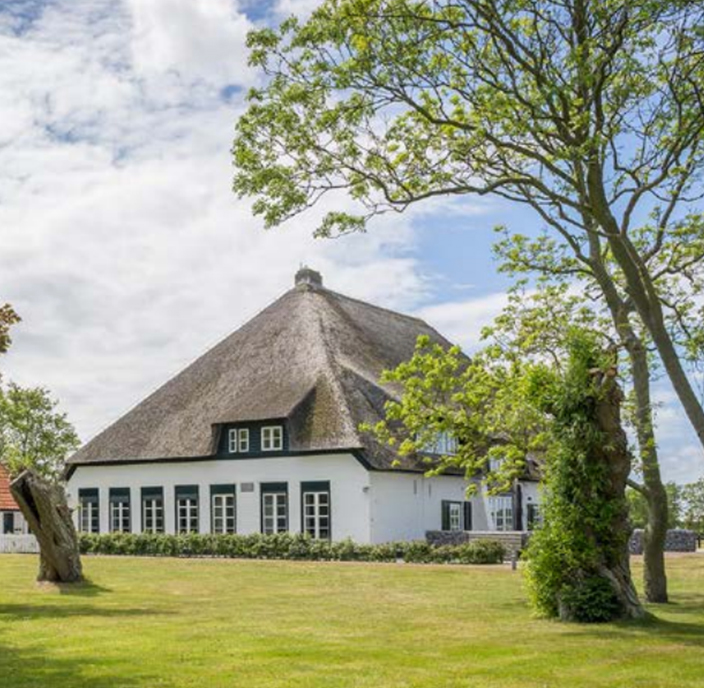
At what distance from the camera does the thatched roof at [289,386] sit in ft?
130

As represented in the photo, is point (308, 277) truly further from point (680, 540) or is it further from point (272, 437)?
point (680, 540)

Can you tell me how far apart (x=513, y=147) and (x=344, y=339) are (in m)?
26.2

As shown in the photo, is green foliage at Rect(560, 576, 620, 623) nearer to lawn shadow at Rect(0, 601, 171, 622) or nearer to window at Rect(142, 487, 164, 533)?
lawn shadow at Rect(0, 601, 171, 622)

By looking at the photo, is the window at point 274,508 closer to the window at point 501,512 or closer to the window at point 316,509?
the window at point 316,509

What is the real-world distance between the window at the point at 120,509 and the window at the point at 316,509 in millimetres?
9002

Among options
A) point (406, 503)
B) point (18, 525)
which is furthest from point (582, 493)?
point (18, 525)

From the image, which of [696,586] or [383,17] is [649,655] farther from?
[696,586]

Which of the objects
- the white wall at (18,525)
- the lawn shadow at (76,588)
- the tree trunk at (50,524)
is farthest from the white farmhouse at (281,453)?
the tree trunk at (50,524)

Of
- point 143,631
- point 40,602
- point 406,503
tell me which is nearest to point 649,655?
point 143,631

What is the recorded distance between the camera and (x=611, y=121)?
61.8 ft

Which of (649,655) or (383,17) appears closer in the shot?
(649,655)

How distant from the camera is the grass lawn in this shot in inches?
467

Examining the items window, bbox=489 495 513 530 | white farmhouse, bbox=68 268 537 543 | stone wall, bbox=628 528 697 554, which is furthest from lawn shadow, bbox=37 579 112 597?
window, bbox=489 495 513 530

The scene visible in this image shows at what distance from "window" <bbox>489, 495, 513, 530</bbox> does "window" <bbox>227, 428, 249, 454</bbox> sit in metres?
11.7
